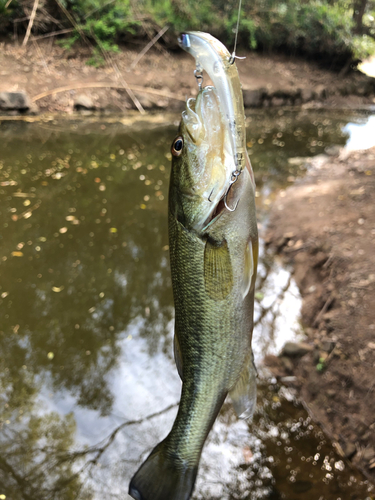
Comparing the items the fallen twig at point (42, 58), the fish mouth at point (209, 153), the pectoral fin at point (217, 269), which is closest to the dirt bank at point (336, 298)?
the pectoral fin at point (217, 269)

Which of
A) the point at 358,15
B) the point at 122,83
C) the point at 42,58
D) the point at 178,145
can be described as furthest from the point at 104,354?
the point at 358,15

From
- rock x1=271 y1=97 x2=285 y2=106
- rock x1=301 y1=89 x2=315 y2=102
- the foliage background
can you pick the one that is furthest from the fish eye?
rock x1=301 y1=89 x2=315 y2=102

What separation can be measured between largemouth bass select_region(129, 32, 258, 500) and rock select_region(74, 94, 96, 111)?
999 centimetres

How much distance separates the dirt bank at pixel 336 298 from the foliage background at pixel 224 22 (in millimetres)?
9753

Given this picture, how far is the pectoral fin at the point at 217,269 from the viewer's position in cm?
134

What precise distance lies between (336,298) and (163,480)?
318 centimetres

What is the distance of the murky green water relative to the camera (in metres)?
2.85

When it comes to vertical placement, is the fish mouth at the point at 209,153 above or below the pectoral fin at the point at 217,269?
above

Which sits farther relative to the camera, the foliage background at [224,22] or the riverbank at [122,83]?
the foliage background at [224,22]

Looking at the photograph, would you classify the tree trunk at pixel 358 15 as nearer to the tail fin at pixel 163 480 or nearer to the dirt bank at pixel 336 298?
the dirt bank at pixel 336 298

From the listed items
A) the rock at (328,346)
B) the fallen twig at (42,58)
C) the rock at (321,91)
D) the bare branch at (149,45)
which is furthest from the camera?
the rock at (321,91)

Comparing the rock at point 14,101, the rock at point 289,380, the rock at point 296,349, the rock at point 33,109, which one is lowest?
the rock at point 33,109

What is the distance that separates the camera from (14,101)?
9.23 metres

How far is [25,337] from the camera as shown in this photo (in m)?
3.87
